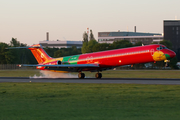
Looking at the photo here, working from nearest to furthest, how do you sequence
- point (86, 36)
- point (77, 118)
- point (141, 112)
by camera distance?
point (77, 118), point (141, 112), point (86, 36)

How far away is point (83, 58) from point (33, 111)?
29419 mm

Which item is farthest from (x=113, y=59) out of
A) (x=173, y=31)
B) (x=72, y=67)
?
(x=173, y=31)

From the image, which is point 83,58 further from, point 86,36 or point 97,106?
point 86,36

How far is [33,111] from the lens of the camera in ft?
44.4

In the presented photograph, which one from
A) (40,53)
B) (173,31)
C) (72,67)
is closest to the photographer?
(72,67)

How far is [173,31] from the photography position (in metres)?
151

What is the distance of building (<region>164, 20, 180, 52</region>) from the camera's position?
150500 mm

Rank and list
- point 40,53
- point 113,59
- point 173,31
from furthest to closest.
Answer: point 173,31 → point 40,53 → point 113,59

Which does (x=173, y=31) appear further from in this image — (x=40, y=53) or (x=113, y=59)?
(x=113, y=59)

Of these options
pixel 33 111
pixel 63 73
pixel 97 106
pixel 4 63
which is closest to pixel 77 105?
pixel 97 106

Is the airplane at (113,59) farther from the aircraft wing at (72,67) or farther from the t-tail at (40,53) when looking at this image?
the t-tail at (40,53)

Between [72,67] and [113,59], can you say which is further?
[72,67]

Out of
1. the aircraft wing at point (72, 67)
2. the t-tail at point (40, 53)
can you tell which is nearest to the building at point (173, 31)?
the t-tail at point (40, 53)

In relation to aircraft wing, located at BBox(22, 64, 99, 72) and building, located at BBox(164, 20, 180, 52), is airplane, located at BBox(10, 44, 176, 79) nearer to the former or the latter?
aircraft wing, located at BBox(22, 64, 99, 72)
